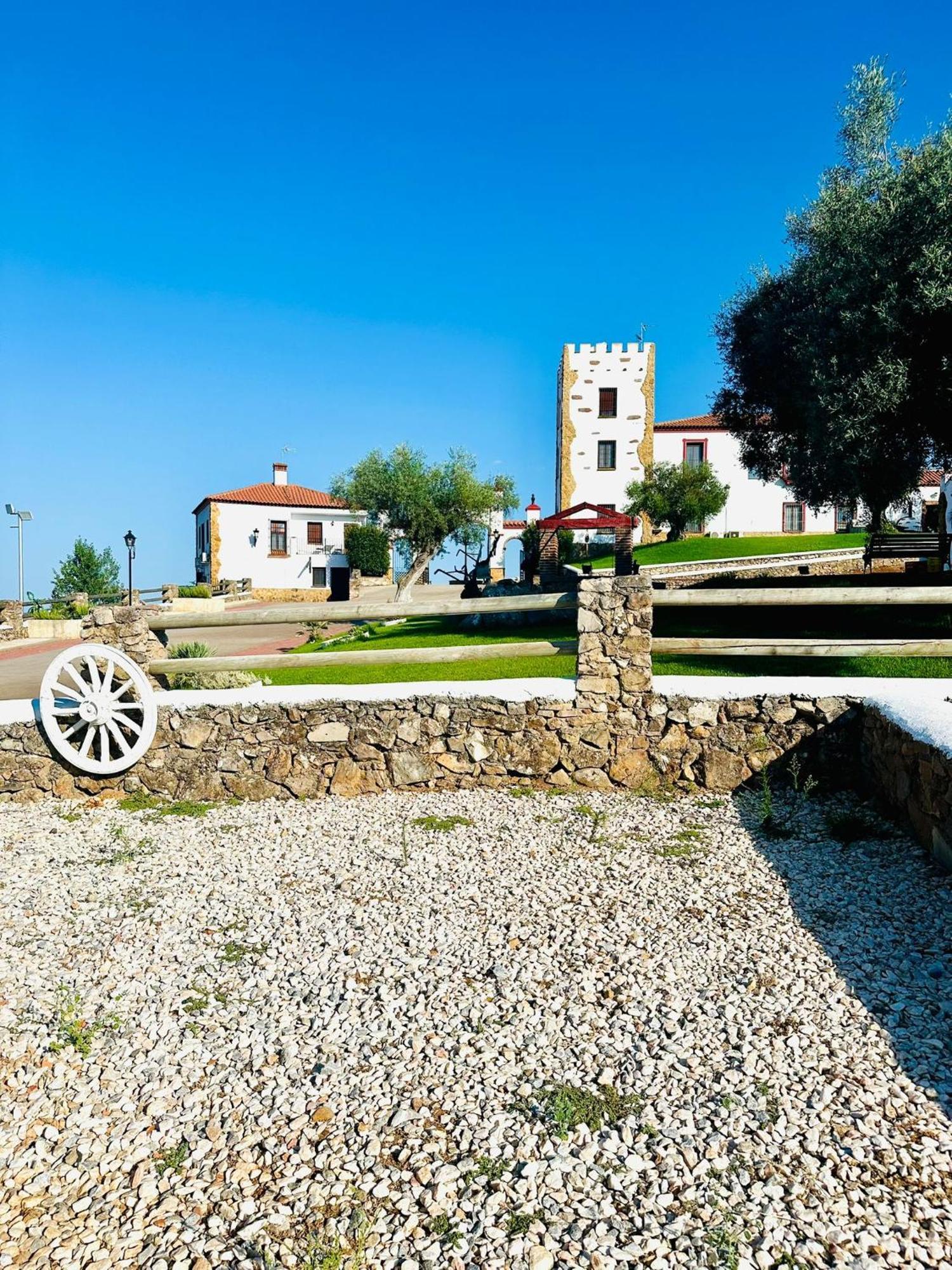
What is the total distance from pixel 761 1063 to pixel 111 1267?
202 cm

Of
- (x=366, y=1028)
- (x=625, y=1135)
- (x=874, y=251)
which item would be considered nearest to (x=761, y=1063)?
(x=625, y=1135)

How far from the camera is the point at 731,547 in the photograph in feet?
92.4

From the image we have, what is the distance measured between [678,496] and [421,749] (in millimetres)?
29609

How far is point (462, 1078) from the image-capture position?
2625 mm

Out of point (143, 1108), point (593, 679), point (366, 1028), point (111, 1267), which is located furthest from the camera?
point (593, 679)

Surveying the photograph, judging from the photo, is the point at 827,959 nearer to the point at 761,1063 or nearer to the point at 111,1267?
the point at 761,1063

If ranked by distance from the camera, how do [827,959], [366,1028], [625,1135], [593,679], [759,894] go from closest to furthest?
1. [625,1135]
2. [366,1028]
3. [827,959]
4. [759,894]
5. [593,679]

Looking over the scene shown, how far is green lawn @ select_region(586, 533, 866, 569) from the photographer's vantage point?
86.9 feet

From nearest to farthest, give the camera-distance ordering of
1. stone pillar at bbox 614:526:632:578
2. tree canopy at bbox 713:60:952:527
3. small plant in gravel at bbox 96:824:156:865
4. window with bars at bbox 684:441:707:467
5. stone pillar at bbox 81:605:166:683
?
small plant in gravel at bbox 96:824:156:865
stone pillar at bbox 81:605:166:683
tree canopy at bbox 713:60:952:527
stone pillar at bbox 614:526:632:578
window with bars at bbox 684:441:707:467

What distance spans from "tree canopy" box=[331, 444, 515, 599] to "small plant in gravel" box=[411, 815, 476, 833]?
69.6 ft

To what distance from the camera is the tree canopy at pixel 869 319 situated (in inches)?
397

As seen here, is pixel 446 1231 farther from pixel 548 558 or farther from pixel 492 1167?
pixel 548 558

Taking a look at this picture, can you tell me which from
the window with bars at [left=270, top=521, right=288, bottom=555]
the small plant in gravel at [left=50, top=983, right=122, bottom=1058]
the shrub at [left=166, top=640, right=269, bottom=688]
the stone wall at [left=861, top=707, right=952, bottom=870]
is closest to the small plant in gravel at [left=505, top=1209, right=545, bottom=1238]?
the small plant in gravel at [left=50, top=983, right=122, bottom=1058]

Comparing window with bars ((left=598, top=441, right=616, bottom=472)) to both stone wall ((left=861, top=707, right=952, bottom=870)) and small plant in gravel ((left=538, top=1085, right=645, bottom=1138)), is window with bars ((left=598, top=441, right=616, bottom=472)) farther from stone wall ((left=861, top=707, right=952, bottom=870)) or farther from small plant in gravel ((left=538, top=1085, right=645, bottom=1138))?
small plant in gravel ((left=538, top=1085, right=645, bottom=1138))
